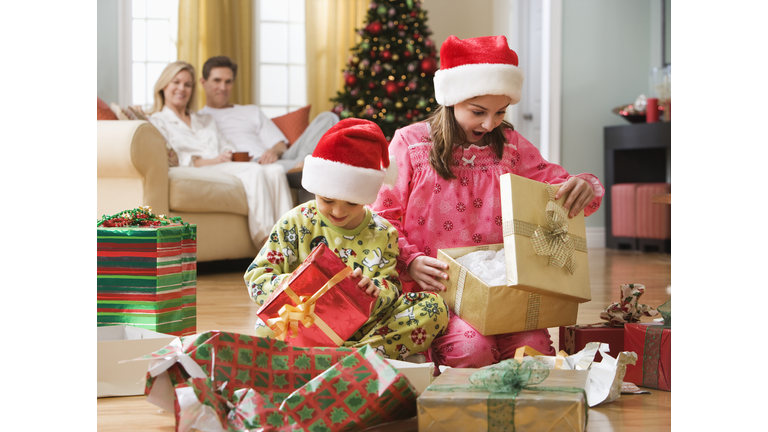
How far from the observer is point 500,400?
2.98ft

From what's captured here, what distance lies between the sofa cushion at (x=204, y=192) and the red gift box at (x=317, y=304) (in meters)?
1.86

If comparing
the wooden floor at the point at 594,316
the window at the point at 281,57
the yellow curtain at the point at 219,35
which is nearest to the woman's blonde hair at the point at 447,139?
the wooden floor at the point at 594,316

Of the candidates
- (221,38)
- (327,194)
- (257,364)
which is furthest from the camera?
(221,38)

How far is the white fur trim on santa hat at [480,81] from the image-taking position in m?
1.44

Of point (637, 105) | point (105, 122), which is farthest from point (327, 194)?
point (637, 105)

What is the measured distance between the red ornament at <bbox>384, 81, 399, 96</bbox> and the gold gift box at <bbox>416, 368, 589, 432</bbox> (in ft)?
11.3

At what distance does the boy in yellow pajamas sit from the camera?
1279 millimetres

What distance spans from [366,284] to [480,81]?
54cm

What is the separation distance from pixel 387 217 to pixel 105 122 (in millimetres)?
1744

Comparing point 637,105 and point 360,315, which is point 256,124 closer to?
point 637,105

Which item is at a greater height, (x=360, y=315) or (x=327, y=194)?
(x=327, y=194)

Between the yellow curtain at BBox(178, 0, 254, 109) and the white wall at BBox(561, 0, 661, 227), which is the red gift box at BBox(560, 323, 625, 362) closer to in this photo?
the white wall at BBox(561, 0, 661, 227)

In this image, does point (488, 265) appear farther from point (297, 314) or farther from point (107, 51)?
point (107, 51)

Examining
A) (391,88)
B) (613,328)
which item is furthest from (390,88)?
(613,328)
